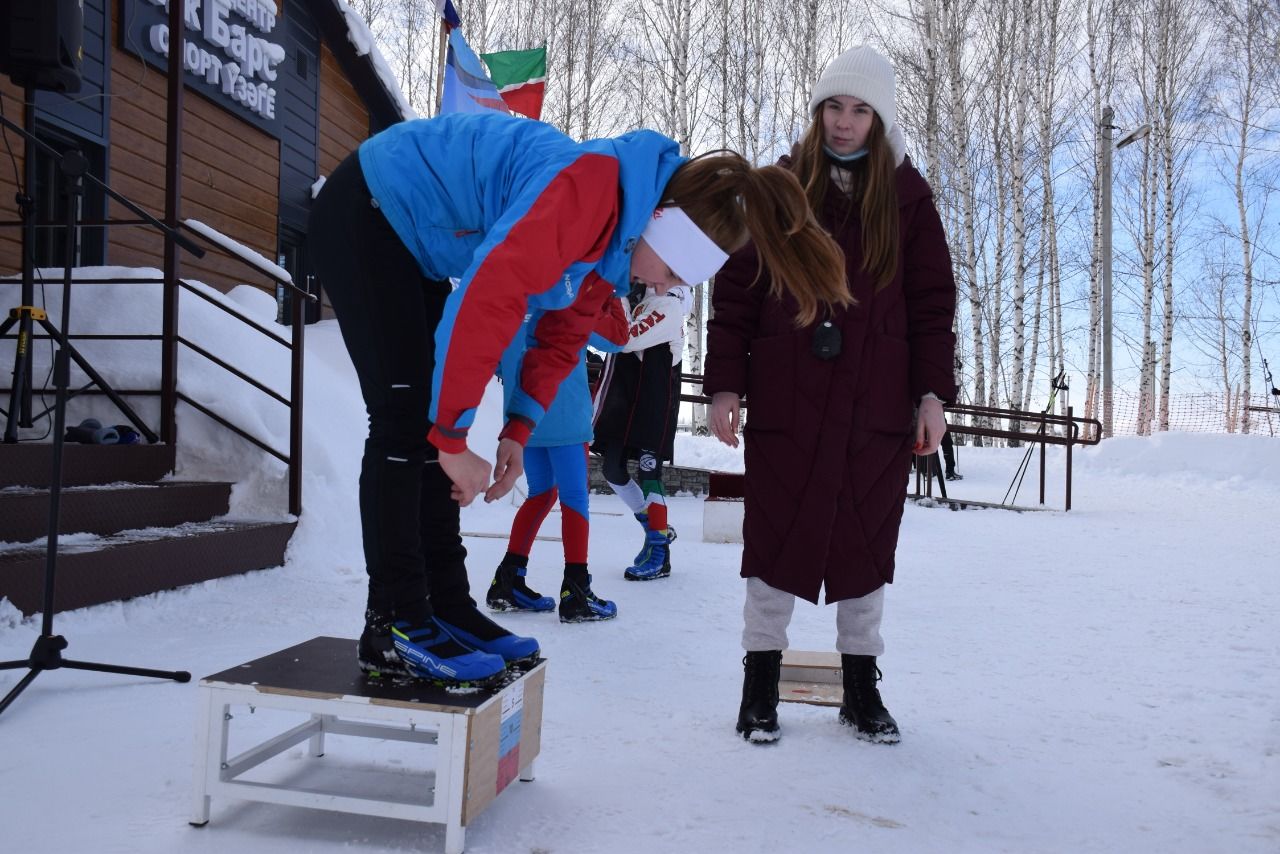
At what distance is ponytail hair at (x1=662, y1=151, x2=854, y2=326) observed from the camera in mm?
1636

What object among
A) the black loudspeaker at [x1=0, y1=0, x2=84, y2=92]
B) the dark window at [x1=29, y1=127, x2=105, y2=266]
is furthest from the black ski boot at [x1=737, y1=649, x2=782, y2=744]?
the dark window at [x1=29, y1=127, x2=105, y2=266]

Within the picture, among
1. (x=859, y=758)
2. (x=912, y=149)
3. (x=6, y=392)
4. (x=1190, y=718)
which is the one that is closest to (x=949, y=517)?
(x=1190, y=718)

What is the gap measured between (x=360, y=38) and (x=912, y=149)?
1186 cm

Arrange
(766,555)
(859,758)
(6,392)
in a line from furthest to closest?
1. (6,392)
2. (766,555)
3. (859,758)

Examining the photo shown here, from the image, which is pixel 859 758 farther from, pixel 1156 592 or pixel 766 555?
pixel 1156 592

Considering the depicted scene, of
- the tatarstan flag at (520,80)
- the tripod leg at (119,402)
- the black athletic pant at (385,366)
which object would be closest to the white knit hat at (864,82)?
the black athletic pant at (385,366)

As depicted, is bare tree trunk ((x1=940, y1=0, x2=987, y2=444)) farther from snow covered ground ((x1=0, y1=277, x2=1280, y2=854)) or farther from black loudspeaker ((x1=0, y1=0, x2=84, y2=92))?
black loudspeaker ((x1=0, y1=0, x2=84, y2=92))

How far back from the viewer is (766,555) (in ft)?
7.52

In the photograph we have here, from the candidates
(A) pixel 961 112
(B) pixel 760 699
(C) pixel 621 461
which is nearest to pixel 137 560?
(C) pixel 621 461

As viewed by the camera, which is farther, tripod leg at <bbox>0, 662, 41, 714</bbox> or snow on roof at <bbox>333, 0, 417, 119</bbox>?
snow on roof at <bbox>333, 0, 417, 119</bbox>

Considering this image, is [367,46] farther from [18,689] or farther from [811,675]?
[811,675]

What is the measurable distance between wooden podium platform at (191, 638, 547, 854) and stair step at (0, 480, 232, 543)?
1.91m

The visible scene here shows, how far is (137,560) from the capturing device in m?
3.30

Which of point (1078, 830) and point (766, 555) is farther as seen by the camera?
point (766, 555)
